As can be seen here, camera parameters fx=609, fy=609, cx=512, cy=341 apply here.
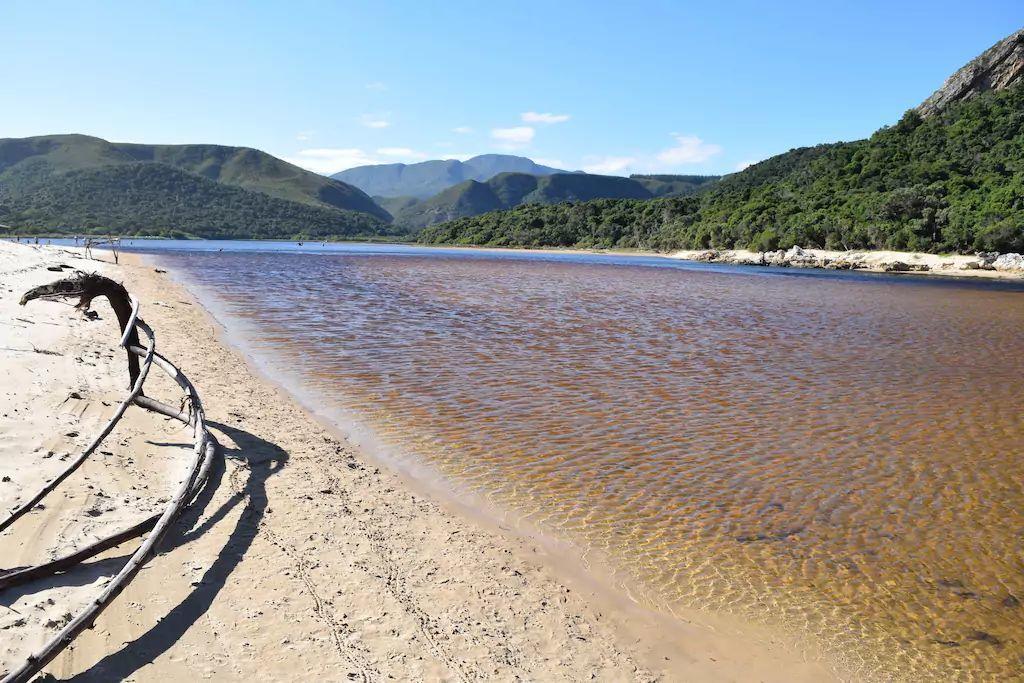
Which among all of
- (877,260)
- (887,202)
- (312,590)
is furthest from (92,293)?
(887,202)

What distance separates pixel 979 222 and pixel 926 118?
64.3 meters

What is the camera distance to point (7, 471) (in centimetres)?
579

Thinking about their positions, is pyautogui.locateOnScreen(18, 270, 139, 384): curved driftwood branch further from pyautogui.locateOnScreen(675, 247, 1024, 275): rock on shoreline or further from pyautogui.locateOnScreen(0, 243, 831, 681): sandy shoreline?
pyautogui.locateOnScreen(675, 247, 1024, 275): rock on shoreline

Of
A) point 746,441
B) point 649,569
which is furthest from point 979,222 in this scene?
point 649,569

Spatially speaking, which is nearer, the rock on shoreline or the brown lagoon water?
the brown lagoon water

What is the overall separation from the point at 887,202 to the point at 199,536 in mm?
97509

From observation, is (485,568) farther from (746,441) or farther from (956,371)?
(956,371)

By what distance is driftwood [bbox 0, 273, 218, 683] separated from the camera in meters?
3.43

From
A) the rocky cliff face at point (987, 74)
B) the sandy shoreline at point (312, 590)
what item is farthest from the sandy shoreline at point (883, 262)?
the sandy shoreline at point (312, 590)

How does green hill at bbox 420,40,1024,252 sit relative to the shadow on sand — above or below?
above

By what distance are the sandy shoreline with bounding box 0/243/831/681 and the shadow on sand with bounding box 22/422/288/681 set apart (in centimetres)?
2

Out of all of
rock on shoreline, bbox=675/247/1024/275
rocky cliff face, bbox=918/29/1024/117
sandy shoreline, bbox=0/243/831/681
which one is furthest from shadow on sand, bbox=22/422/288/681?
rocky cliff face, bbox=918/29/1024/117

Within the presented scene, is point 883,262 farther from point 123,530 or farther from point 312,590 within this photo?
point 123,530

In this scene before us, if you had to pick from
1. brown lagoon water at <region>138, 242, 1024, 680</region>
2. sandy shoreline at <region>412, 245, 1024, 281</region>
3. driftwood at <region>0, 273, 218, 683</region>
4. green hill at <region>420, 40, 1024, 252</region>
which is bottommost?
brown lagoon water at <region>138, 242, 1024, 680</region>
